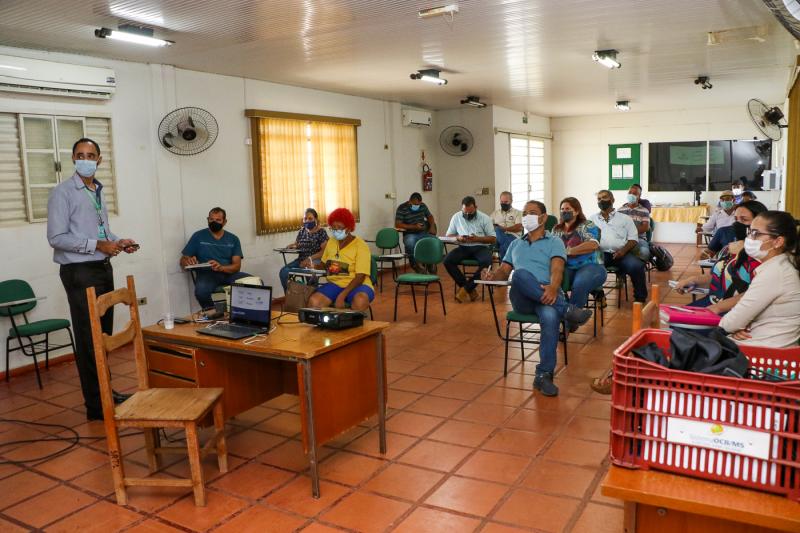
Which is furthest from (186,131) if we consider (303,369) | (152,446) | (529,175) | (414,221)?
(529,175)

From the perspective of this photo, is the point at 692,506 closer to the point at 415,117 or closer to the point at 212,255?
the point at 212,255

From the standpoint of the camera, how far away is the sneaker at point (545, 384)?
446cm

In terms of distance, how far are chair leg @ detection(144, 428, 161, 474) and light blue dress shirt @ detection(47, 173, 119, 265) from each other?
132 cm

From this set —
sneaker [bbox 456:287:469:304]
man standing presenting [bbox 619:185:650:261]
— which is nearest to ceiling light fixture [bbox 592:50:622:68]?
Answer: man standing presenting [bbox 619:185:650:261]

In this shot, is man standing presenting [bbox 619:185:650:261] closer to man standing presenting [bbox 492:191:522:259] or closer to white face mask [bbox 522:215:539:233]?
man standing presenting [bbox 492:191:522:259]

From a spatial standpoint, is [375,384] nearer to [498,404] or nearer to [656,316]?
[498,404]

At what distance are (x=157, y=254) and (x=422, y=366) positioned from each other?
314 centimetres

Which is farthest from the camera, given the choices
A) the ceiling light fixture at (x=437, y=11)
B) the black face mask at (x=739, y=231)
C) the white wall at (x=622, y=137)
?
the white wall at (x=622, y=137)

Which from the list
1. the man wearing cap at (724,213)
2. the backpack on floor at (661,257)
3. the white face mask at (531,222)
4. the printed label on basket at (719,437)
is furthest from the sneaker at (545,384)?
the man wearing cap at (724,213)

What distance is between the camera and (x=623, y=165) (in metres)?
13.9

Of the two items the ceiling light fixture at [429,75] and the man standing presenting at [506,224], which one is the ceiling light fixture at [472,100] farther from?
the ceiling light fixture at [429,75]

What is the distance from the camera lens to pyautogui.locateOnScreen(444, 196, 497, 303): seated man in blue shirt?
25.7 feet

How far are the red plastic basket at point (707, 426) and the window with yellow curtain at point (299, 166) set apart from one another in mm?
6549

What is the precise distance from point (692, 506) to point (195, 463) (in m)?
2.21
